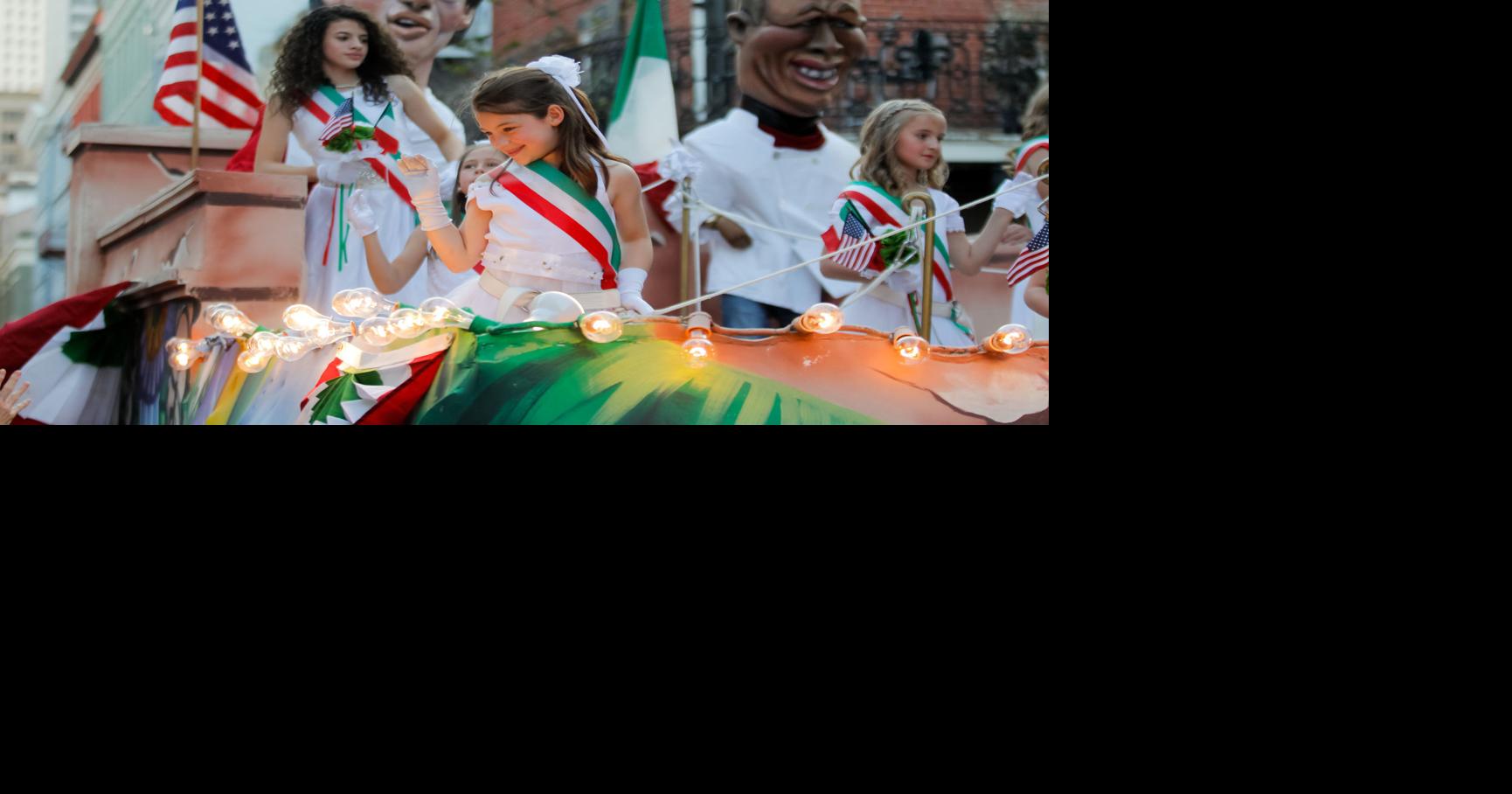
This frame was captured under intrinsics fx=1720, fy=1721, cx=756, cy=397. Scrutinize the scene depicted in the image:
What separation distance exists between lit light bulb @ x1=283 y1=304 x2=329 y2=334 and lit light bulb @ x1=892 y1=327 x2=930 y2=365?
1225 mm

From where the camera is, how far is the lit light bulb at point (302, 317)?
3662mm

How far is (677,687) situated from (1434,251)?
1.51m

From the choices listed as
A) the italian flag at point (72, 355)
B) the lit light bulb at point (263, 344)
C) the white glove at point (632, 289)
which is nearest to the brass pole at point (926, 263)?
the white glove at point (632, 289)

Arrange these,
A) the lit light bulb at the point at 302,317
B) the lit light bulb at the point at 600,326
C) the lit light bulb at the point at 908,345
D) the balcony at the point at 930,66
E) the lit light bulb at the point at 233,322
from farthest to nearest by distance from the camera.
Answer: the balcony at the point at 930,66 < the lit light bulb at the point at 233,322 < the lit light bulb at the point at 302,317 < the lit light bulb at the point at 908,345 < the lit light bulb at the point at 600,326

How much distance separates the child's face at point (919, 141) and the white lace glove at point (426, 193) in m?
1.15

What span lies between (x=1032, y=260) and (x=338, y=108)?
176 cm

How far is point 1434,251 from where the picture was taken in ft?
9.43

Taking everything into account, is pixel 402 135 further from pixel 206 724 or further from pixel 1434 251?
pixel 1434 251

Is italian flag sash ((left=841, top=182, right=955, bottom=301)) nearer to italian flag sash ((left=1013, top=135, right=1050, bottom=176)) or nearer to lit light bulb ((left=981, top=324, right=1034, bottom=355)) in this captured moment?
italian flag sash ((left=1013, top=135, right=1050, bottom=176))

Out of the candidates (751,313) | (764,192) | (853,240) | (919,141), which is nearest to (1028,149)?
(919,141)

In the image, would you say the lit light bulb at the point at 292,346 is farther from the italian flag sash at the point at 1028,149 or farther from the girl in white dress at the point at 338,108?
the italian flag sash at the point at 1028,149

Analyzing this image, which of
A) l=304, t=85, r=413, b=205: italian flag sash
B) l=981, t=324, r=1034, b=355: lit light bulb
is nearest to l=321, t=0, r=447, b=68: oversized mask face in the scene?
l=304, t=85, r=413, b=205: italian flag sash

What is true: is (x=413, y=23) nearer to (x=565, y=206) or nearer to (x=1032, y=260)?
(x=565, y=206)

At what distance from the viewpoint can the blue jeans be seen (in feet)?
13.9
